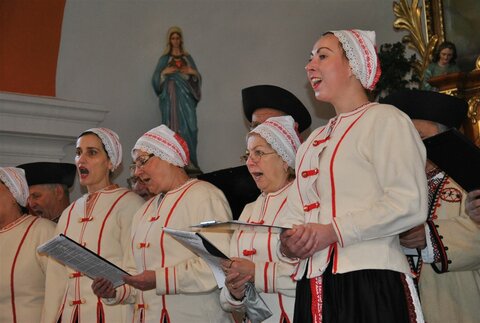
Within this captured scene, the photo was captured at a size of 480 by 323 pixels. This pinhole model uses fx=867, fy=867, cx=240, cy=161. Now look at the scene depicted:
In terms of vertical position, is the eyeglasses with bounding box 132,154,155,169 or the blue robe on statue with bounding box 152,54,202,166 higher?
the blue robe on statue with bounding box 152,54,202,166

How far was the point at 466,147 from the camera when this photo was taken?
322 centimetres

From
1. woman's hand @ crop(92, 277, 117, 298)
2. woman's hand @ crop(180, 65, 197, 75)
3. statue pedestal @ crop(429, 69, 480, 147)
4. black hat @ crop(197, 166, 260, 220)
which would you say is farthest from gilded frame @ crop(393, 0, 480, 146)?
woman's hand @ crop(92, 277, 117, 298)

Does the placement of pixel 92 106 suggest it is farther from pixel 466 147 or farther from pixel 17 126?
pixel 466 147

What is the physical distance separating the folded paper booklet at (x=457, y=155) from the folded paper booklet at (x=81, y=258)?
1781mm

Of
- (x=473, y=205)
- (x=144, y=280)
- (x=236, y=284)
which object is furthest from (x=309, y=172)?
(x=144, y=280)

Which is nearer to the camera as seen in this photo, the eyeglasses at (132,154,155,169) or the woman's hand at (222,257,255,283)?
the woman's hand at (222,257,255,283)

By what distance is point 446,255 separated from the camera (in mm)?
3639

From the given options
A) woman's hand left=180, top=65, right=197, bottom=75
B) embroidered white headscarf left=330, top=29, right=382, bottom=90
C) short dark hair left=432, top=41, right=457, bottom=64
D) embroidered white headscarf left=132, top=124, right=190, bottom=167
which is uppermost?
woman's hand left=180, top=65, right=197, bottom=75

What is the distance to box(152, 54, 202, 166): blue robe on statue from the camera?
8734mm

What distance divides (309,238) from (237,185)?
239cm

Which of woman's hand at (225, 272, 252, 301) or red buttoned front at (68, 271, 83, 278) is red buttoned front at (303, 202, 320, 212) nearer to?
woman's hand at (225, 272, 252, 301)

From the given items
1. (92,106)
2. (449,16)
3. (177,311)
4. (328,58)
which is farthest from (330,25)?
(328,58)

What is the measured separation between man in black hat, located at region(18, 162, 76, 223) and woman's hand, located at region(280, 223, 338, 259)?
3709mm

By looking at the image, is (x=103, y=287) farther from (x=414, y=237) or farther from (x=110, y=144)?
(x=414, y=237)
